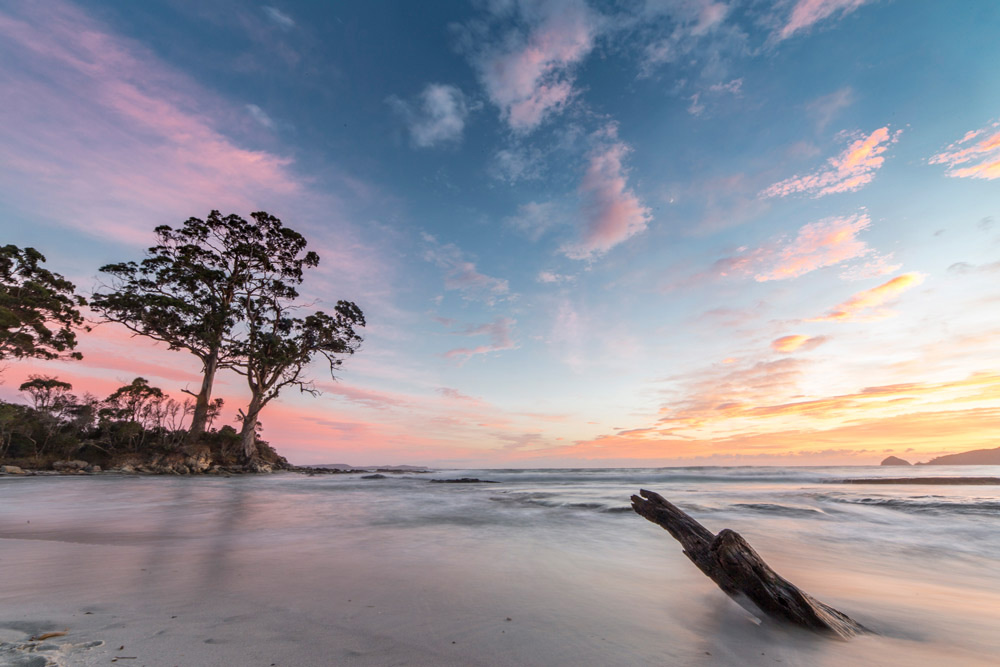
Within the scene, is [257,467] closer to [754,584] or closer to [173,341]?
[173,341]

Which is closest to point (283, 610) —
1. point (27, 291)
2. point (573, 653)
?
point (573, 653)

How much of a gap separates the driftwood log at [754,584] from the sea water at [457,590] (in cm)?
16

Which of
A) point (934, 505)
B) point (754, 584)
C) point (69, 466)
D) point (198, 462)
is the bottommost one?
point (934, 505)

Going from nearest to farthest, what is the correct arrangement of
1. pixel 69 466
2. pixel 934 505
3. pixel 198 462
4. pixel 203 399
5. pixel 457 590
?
pixel 457 590 → pixel 934 505 → pixel 69 466 → pixel 198 462 → pixel 203 399

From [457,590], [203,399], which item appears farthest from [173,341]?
[457,590]

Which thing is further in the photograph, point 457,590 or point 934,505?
point 934,505

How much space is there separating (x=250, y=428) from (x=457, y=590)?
32837 mm

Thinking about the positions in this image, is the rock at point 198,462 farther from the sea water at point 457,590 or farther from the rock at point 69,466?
the sea water at point 457,590

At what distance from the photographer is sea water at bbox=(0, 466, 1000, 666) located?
283 cm

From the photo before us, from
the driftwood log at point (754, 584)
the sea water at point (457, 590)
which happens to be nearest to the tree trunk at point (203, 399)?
the sea water at point (457, 590)

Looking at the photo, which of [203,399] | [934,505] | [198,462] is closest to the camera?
[934,505]

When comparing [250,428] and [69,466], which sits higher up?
[250,428]

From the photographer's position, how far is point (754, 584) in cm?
375

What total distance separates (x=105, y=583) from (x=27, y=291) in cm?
3289
